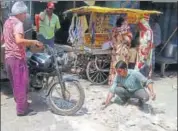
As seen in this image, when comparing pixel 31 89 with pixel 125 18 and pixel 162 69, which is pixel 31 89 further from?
pixel 162 69

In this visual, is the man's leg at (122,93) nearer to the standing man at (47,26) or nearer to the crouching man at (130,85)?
the crouching man at (130,85)

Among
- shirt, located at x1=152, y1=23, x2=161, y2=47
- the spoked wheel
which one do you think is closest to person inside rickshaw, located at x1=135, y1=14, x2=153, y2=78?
the spoked wheel

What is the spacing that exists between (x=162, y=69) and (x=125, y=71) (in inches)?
146

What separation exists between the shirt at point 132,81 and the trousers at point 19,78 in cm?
159

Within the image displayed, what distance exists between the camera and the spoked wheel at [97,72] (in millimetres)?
8797

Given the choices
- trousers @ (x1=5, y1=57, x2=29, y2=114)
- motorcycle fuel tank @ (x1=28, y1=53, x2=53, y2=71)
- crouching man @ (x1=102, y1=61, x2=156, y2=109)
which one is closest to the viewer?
trousers @ (x1=5, y1=57, x2=29, y2=114)

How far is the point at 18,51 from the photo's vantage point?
6.00 meters

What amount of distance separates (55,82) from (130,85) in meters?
1.40

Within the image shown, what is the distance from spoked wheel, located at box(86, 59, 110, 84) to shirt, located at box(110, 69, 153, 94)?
1946 mm

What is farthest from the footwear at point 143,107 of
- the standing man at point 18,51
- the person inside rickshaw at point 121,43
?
the standing man at point 18,51

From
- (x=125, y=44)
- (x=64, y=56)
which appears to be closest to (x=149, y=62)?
(x=125, y=44)

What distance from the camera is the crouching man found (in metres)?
6.72

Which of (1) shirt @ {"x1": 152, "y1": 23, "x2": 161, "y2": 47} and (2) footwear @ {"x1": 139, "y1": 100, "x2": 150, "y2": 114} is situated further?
(1) shirt @ {"x1": 152, "y1": 23, "x2": 161, "y2": 47}

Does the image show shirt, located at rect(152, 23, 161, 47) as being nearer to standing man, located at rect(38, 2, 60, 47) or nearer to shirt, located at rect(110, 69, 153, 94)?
standing man, located at rect(38, 2, 60, 47)
